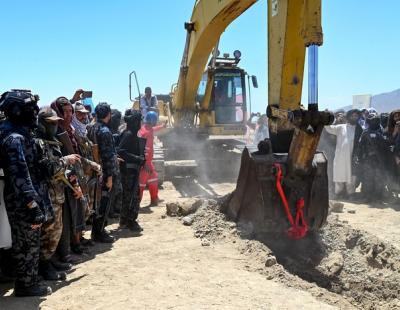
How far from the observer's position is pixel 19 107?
12.3ft

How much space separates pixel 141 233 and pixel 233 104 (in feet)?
20.1

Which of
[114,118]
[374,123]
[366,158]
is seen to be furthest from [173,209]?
[374,123]

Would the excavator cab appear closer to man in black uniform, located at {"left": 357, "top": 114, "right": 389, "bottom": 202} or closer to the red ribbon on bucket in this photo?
man in black uniform, located at {"left": 357, "top": 114, "right": 389, "bottom": 202}

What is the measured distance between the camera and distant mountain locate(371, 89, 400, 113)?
72456 millimetres

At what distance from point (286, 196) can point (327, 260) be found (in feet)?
2.69

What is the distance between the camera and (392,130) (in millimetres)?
8984

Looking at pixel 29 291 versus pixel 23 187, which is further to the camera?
pixel 29 291

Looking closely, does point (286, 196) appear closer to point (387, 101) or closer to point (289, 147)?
point (289, 147)

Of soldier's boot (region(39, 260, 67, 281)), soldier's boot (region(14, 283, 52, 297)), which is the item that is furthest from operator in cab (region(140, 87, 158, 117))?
soldier's boot (region(14, 283, 52, 297))

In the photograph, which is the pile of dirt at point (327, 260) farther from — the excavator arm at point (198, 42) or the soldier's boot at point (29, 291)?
the excavator arm at point (198, 42)

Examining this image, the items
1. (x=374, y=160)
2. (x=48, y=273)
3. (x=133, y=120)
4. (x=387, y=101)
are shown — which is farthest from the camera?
(x=387, y=101)

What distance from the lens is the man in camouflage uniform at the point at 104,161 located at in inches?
219

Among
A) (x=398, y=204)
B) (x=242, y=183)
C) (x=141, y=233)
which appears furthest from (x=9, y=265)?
(x=398, y=204)

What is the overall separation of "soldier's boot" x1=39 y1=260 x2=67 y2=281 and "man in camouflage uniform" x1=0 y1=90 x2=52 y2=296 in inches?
13.6
